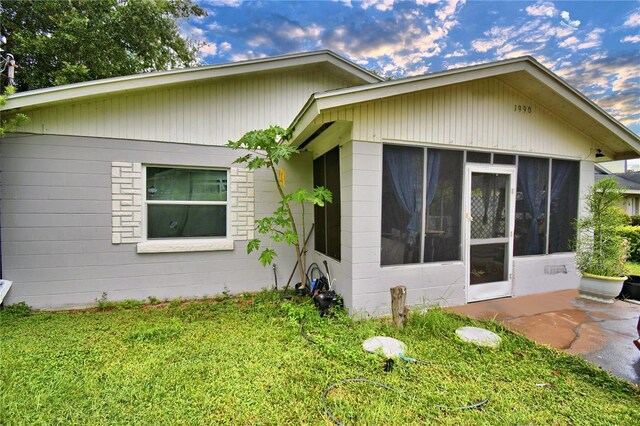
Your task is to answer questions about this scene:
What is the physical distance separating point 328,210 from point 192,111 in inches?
113

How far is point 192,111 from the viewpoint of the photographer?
454cm

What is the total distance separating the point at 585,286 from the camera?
4262 mm

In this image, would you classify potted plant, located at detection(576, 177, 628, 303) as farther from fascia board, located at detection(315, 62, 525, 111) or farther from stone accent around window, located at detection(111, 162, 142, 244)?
stone accent around window, located at detection(111, 162, 142, 244)

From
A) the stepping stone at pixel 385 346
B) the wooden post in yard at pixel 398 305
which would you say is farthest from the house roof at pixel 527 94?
the stepping stone at pixel 385 346

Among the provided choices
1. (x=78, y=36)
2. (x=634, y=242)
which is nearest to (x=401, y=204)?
(x=634, y=242)

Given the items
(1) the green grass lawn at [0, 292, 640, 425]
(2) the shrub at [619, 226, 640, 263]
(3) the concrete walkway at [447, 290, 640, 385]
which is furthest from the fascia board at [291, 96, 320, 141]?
(2) the shrub at [619, 226, 640, 263]

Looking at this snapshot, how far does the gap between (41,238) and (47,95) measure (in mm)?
2043

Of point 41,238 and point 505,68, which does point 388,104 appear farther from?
point 41,238

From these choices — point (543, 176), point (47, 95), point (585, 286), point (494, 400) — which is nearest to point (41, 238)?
point (47, 95)

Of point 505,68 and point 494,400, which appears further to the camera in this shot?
point 505,68

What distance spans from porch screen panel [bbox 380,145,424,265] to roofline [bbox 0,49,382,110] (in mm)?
2797

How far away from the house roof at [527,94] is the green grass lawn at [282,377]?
2.68m

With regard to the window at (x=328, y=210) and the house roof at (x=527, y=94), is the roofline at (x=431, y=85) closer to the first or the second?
the house roof at (x=527, y=94)

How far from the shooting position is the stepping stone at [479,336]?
112 inches
